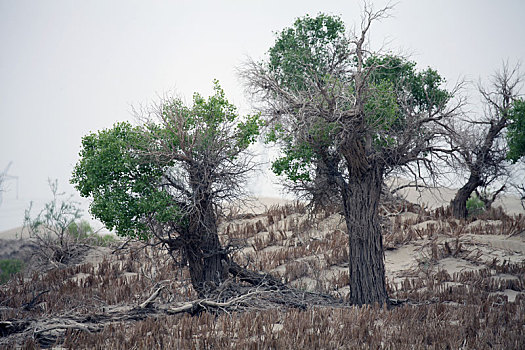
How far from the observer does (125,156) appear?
9656 mm

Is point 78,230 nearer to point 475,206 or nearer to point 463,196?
point 463,196

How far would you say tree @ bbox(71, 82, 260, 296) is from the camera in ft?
32.0

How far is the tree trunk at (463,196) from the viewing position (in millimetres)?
18234

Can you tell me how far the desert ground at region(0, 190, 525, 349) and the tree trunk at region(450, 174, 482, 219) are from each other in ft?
1.95

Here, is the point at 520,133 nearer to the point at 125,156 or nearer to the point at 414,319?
the point at 414,319

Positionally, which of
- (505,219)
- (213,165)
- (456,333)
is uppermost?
(213,165)

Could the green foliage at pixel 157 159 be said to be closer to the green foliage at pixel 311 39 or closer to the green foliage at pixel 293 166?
the green foliage at pixel 293 166

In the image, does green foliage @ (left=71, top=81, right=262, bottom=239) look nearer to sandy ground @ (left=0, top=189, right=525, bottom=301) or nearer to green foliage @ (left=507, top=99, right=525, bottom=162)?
sandy ground @ (left=0, top=189, right=525, bottom=301)

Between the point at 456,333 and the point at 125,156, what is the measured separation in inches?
266

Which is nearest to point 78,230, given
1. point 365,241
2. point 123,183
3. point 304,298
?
point 123,183

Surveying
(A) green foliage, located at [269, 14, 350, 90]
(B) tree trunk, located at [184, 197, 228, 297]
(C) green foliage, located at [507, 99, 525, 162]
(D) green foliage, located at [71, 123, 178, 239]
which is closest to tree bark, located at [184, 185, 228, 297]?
(B) tree trunk, located at [184, 197, 228, 297]

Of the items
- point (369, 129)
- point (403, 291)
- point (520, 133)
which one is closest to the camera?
point (369, 129)

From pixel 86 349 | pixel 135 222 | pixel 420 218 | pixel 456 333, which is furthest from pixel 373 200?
pixel 420 218

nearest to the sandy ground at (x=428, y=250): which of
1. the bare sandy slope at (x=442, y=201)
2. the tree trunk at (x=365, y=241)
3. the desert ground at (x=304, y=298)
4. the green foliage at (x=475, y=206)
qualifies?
the desert ground at (x=304, y=298)
